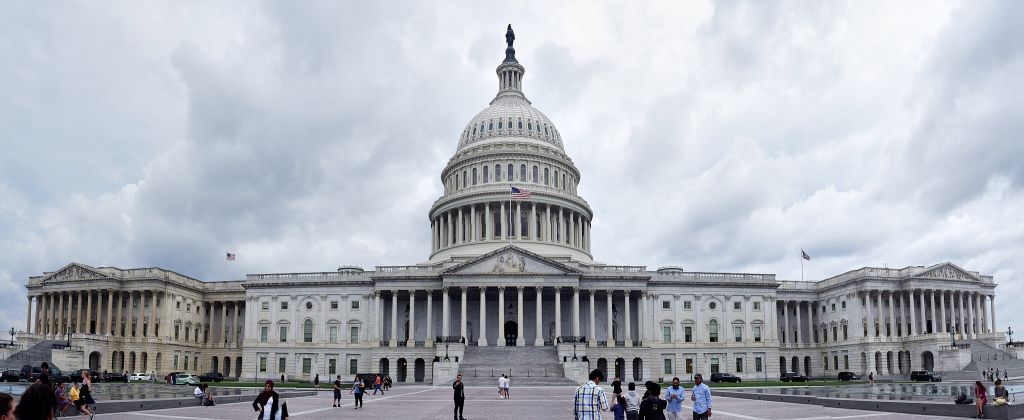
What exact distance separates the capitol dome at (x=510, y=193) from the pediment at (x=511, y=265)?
39.7 feet

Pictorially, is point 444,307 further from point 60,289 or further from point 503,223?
point 60,289

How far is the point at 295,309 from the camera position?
10150 cm

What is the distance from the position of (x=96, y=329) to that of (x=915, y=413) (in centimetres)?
9358

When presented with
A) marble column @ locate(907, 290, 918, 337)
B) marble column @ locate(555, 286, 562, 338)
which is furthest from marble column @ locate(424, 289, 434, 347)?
marble column @ locate(907, 290, 918, 337)

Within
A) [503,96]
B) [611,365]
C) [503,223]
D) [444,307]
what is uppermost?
[503,96]

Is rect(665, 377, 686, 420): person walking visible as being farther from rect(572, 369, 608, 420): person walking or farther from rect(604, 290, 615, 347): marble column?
rect(604, 290, 615, 347): marble column

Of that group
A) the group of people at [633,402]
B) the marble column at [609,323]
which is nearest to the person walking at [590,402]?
the group of people at [633,402]

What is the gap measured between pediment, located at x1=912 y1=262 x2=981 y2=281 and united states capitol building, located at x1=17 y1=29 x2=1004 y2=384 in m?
0.16

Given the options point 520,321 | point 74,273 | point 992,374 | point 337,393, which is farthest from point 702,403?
point 74,273

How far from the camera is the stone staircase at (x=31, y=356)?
86.4m

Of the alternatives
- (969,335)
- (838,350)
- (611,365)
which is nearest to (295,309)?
(611,365)

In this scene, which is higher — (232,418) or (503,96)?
(503,96)

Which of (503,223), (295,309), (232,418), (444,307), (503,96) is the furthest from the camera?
(503,96)

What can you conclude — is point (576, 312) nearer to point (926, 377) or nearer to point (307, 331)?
point (307, 331)
